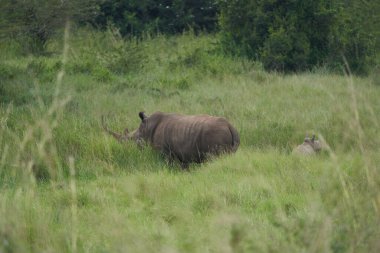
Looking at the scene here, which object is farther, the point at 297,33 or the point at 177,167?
the point at 297,33

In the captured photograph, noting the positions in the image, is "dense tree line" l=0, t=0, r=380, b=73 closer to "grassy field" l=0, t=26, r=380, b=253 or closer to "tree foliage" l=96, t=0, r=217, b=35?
"grassy field" l=0, t=26, r=380, b=253

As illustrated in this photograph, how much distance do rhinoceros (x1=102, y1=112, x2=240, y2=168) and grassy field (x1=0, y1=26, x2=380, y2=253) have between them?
0.23m

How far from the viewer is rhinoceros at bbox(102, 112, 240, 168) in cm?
844

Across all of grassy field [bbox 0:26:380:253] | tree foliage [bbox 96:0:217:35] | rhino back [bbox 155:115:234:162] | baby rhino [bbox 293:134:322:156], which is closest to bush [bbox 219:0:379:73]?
grassy field [bbox 0:26:380:253]

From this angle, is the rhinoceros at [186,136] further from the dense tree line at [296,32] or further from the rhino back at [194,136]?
the dense tree line at [296,32]

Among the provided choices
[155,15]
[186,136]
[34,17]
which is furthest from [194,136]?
[155,15]

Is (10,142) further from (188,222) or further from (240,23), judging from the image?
(240,23)

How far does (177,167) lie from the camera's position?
8578 mm

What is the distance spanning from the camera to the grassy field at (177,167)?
4.15m

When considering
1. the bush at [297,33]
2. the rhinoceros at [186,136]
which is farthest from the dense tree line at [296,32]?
the rhinoceros at [186,136]

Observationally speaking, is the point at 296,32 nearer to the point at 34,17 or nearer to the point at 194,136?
the point at 34,17

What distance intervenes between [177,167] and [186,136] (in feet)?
1.40

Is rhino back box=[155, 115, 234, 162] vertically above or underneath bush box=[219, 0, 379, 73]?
above

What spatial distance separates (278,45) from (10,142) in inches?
379
